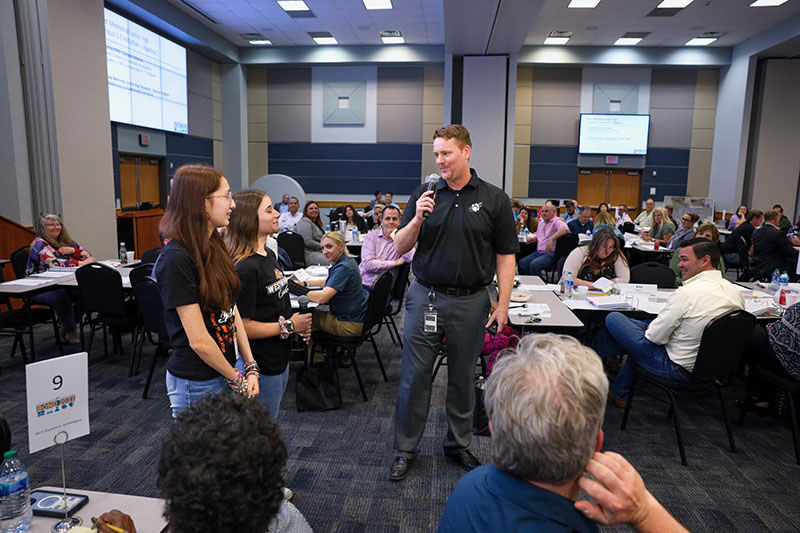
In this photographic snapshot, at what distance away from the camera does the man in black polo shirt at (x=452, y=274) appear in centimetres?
268

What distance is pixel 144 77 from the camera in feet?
31.8

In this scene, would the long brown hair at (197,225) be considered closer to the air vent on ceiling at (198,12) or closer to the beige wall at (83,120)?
the beige wall at (83,120)

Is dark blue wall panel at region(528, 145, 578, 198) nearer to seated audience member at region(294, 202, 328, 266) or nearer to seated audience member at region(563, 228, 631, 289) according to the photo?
seated audience member at region(294, 202, 328, 266)

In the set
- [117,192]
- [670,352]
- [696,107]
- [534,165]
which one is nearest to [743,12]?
[696,107]

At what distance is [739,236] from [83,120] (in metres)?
9.90

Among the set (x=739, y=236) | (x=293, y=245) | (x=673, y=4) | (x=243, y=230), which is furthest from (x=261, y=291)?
(x=673, y=4)

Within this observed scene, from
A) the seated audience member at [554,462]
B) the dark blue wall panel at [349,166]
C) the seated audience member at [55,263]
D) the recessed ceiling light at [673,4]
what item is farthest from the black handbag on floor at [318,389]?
the dark blue wall panel at [349,166]

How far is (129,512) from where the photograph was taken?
1.38 metres

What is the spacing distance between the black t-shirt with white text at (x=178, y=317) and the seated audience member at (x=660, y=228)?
25.8ft

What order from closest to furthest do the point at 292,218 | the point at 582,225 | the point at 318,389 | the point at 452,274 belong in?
1. the point at 452,274
2. the point at 318,389
3. the point at 582,225
4. the point at 292,218

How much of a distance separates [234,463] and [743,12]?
12362mm

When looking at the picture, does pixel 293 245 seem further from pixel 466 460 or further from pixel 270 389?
pixel 270 389

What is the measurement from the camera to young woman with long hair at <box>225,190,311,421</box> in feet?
7.20

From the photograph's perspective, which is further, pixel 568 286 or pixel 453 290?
pixel 568 286
